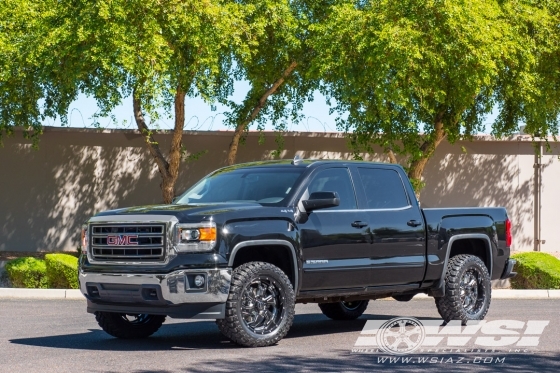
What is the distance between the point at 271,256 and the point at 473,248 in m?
3.81

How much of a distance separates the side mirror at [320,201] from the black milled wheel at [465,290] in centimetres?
247

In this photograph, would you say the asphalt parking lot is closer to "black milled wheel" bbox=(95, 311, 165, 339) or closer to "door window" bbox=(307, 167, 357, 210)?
"black milled wheel" bbox=(95, 311, 165, 339)

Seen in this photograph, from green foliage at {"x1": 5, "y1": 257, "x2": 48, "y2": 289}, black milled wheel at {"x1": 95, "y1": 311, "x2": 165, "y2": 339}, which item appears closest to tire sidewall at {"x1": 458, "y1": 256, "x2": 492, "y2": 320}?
black milled wheel at {"x1": 95, "y1": 311, "x2": 165, "y2": 339}

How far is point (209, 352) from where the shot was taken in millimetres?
10555

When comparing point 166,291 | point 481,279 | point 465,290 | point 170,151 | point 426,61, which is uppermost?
point 426,61

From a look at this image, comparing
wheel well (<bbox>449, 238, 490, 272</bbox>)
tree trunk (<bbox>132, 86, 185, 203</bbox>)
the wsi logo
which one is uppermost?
tree trunk (<bbox>132, 86, 185, 203</bbox>)

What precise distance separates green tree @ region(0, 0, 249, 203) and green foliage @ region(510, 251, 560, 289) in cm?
753

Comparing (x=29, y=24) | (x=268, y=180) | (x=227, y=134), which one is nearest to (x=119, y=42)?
(x=29, y=24)

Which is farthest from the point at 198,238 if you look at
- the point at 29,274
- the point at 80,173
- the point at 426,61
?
the point at 80,173

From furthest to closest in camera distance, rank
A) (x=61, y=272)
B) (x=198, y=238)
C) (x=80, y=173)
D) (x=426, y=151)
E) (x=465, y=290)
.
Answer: (x=80, y=173) → (x=426, y=151) → (x=61, y=272) → (x=465, y=290) → (x=198, y=238)

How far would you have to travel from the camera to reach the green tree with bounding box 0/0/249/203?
2050cm

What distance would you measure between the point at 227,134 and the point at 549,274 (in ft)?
33.8

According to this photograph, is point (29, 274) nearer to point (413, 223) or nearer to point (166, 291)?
point (413, 223)

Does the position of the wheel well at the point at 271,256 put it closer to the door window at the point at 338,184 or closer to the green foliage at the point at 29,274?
the door window at the point at 338,184
